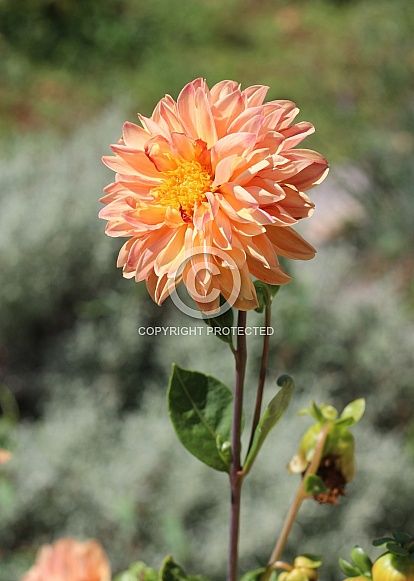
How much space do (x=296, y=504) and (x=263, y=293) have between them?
0.14m

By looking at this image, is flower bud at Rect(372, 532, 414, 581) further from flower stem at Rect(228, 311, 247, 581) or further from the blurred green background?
the blurred green background

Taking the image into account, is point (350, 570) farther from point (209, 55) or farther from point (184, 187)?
point (209, 55)

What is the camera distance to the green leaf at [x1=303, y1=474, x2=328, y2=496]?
1.74ft

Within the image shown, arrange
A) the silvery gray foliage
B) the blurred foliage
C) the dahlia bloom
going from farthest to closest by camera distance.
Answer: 1. the blurred foliage
2. the silvery gray foliage
3. the dahlia bloom

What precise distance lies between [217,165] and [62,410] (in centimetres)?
123

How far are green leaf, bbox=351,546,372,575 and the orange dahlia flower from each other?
0.29 metres

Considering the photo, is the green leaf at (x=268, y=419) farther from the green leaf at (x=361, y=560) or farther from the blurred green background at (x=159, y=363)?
the blurred green background at (x=159, y=363)

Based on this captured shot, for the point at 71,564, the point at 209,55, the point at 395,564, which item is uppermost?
the point at 209,55

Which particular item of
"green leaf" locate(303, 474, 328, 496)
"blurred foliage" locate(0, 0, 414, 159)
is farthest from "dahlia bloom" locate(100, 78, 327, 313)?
"blurred foliage" locate(0, 0, 414, 159)

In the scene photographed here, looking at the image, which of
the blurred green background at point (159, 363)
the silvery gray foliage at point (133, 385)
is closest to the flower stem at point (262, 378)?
the blurred green background at point (159, 363)

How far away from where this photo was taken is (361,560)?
487 millimetres

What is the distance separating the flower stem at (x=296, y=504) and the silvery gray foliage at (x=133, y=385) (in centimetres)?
76

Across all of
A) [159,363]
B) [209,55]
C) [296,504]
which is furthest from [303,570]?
[209,55]

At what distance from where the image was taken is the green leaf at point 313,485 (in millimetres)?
530
